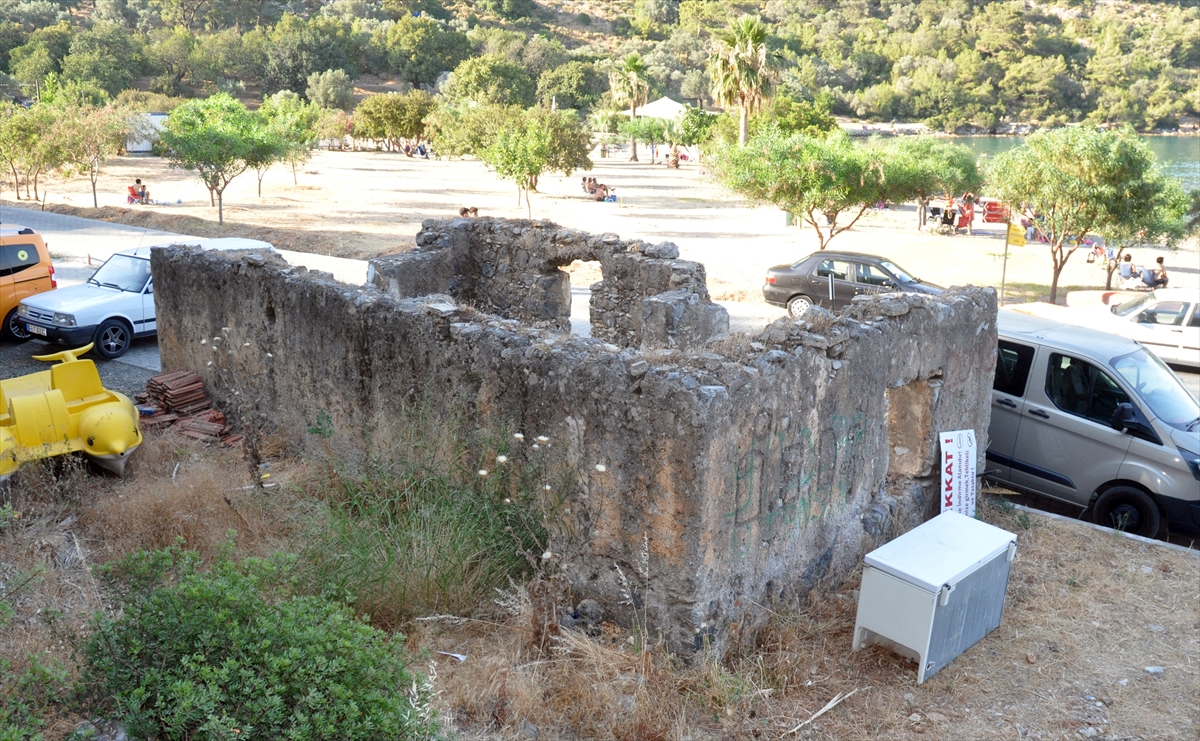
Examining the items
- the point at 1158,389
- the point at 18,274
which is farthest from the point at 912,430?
the point at 18,274

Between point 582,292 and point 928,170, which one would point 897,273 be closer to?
point 582,292

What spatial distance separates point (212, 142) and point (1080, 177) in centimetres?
2230

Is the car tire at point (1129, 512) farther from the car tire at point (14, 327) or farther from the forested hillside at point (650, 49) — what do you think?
the forested hillside at point (650, 49)

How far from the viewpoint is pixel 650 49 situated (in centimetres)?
10450

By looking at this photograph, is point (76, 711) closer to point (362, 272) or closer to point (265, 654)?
point (265, 654)

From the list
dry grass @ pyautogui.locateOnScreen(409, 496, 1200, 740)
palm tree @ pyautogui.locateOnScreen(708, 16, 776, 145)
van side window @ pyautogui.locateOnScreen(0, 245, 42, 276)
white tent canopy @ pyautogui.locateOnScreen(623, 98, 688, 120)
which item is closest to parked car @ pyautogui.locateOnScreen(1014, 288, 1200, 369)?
dry grass @ pyautogui.locateOnScreen(409, 496, 1200, 740)

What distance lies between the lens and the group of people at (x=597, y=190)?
3938cm

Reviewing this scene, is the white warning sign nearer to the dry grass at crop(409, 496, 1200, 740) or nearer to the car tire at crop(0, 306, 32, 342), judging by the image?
the dry grass at crop(409, 496, 1200, 740)

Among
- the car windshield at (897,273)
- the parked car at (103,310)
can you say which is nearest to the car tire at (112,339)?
the parked car at (103,310)

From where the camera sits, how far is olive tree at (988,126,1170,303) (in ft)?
65.2

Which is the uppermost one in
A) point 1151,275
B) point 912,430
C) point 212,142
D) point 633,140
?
point 633,140

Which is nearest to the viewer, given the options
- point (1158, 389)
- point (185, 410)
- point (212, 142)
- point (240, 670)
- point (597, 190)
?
point (240, 670)

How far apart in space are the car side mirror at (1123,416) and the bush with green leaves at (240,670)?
6.66 metres

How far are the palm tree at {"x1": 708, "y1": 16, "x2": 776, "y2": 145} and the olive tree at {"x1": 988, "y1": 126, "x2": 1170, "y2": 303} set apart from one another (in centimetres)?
1948
